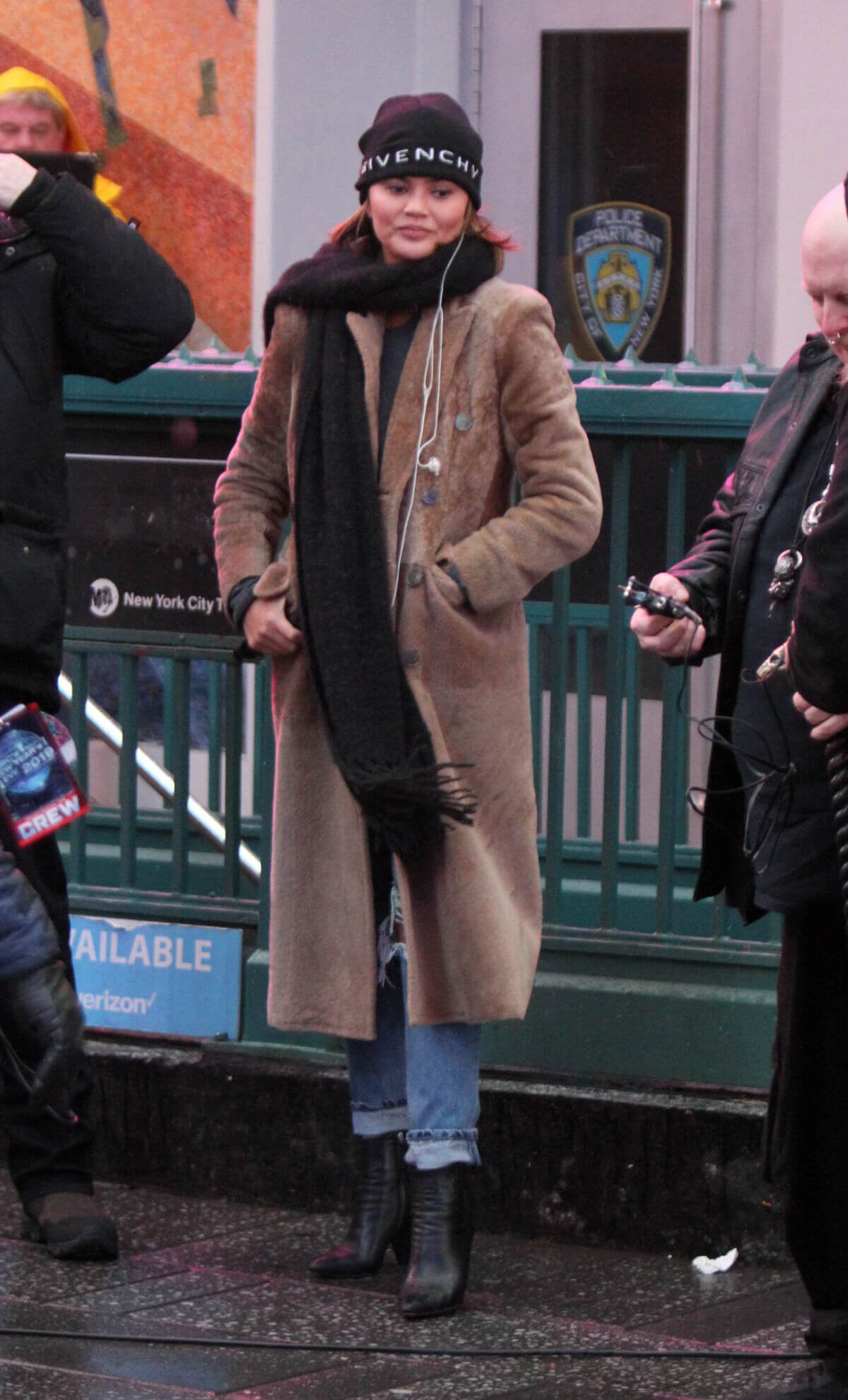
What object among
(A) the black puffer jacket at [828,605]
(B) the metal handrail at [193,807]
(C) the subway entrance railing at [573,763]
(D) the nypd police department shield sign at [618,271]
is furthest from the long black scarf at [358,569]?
(D) the nypd police department shield sign at [618,271]

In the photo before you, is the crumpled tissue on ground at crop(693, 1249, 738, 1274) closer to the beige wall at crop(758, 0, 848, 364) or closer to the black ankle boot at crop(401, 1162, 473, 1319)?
the black ankle boot at crop(401, 1162, 473, 1319)

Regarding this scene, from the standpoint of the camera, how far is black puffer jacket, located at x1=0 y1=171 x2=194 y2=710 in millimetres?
4281

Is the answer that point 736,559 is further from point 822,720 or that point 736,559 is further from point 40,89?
point 40,89

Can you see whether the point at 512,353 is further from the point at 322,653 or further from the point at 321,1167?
the point at 321,1167

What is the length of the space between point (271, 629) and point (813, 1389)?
159 cm

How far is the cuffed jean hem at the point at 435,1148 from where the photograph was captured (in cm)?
425

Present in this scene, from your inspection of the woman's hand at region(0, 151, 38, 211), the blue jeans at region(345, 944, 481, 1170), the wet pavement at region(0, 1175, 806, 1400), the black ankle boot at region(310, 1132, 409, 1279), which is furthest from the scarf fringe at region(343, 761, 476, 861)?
the woman's hand at region(0, 151, 38, 211)

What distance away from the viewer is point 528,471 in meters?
4.30

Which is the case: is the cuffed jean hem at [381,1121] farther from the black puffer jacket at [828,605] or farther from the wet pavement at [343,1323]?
the black puffer jacket at [828,605]

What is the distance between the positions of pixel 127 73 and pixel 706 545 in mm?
4442

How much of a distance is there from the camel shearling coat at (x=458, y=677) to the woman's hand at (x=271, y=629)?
23 mm

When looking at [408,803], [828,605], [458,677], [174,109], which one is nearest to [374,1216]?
[408,803]

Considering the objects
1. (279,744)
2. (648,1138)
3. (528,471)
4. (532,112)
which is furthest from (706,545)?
(532,112)

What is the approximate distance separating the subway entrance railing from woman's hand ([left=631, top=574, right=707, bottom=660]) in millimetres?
660
